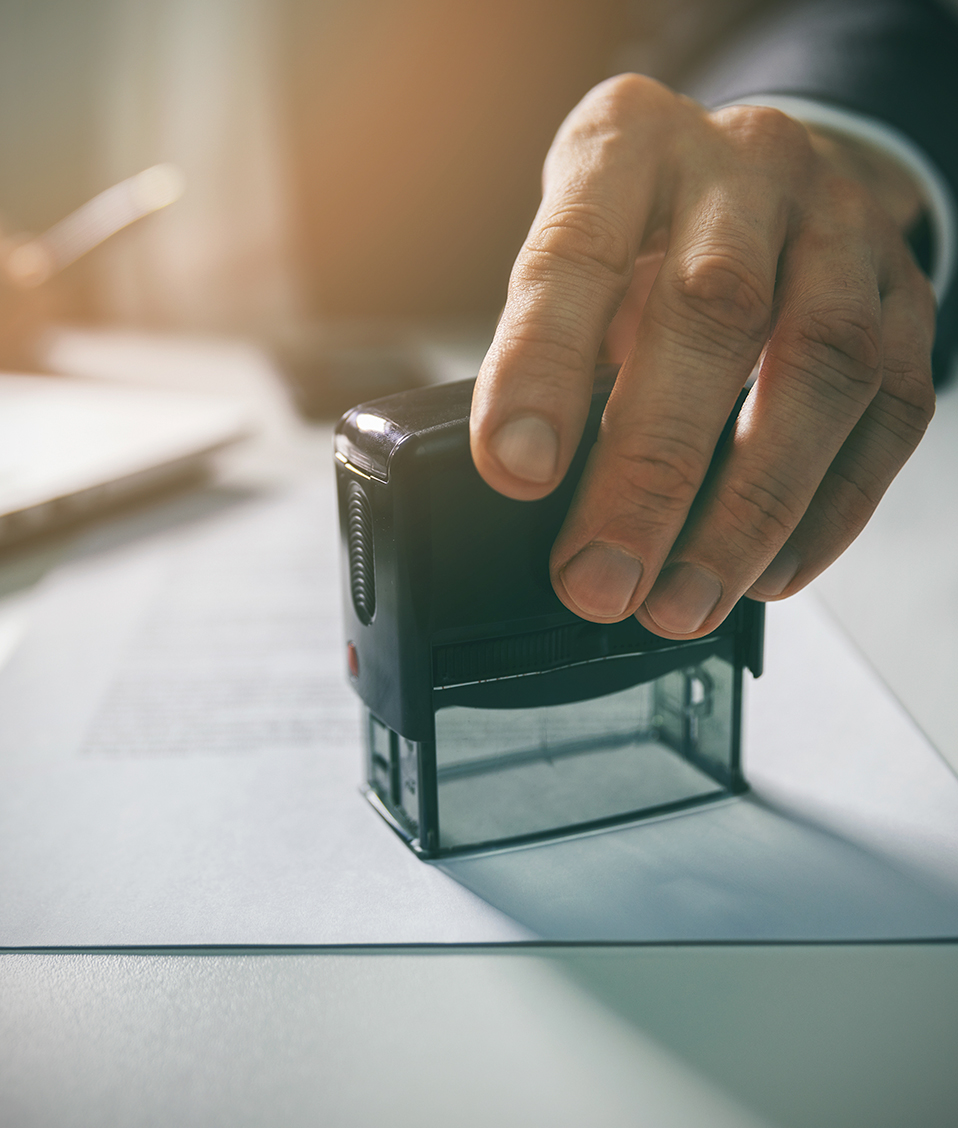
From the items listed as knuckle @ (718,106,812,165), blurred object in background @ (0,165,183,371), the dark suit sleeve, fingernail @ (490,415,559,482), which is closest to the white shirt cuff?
the dark suit sleeve

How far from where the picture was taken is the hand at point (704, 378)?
0.31 meters

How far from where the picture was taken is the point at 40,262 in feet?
4.12

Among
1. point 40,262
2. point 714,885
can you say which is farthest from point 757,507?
point 40,262

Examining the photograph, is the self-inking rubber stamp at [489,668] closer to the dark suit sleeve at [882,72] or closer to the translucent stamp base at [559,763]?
the translucent stamp base at [559,763]

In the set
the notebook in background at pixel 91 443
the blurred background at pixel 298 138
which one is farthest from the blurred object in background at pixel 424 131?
the notebook in background at pixel 91 443

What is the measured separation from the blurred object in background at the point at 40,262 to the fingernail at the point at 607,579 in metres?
1.08

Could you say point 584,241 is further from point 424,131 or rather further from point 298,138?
point 298,138

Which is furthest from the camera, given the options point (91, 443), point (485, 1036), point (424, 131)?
point (424, 131)

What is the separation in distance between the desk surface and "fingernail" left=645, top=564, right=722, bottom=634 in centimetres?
11

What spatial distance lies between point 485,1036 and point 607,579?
0.15m

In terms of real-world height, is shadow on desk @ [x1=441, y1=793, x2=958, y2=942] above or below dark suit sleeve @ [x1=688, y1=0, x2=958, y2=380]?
below

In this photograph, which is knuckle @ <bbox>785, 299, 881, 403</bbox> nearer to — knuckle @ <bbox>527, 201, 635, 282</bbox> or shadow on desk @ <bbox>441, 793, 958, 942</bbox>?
knuckle @ <bbox>527, 201, 635, 282</bbox>

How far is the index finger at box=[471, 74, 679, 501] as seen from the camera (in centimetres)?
29

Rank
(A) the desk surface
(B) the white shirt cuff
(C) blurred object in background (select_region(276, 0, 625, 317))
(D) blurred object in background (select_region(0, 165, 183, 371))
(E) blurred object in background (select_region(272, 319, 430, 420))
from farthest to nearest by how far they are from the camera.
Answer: (C) blurred object in background (select_region(276, 0, 625, 317)) < (D) blurred object in background (select_region(0, 165, 183, 371)) < (E) blurred object in background (select_region(272, 319, 430, 420)) < (B) the white shirt cuff < (A) the desk surface
